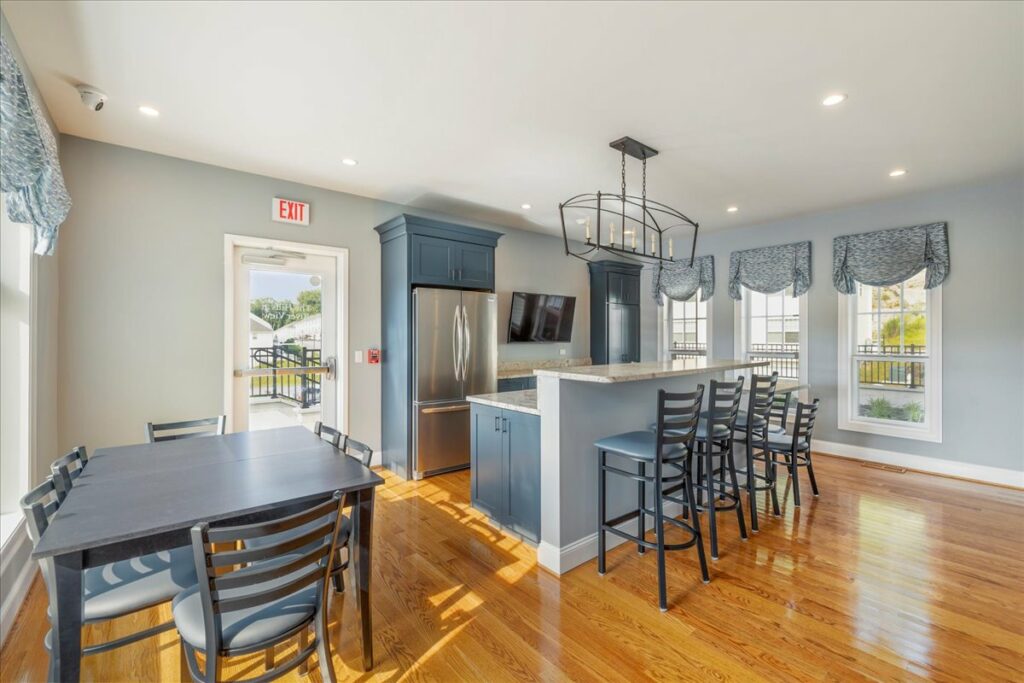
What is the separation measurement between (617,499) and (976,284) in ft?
14.3

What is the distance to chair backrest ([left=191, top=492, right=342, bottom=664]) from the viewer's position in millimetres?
1280

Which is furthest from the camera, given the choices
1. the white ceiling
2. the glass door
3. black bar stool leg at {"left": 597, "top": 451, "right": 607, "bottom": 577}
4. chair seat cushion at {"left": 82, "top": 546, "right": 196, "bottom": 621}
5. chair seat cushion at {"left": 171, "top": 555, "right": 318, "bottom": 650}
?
the glass door

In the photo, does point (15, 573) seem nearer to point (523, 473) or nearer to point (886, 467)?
point (523, 473)

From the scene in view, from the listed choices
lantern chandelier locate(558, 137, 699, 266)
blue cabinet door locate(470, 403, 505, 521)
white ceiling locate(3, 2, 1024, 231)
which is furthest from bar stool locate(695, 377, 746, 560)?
white ceiling locate(3, 2, 1024, 231)

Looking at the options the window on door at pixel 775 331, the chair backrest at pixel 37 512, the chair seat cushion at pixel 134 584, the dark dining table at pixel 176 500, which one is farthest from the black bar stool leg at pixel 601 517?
the window on door at pixel 775 331

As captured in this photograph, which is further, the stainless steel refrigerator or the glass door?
the stainless steel refrigerator

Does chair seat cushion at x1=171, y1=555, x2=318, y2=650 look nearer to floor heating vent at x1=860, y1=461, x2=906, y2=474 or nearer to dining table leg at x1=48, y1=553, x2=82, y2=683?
dining table leg at x1=48, y1=553, x2=82, y2=683

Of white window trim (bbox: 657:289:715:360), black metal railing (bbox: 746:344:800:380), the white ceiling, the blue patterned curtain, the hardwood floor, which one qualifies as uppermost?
the white ceiling

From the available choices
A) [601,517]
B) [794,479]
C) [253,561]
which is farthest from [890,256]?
[253,561]

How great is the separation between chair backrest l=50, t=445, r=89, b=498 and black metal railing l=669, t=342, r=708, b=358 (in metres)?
6.58

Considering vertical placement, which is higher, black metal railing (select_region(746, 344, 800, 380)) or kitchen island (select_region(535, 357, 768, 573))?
black metal railing (select_region(746, 344, 800, 380))

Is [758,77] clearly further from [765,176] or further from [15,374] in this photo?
[15,374]

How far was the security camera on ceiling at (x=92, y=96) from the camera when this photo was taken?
8.34 ft

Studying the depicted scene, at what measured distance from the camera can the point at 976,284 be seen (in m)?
4.35
